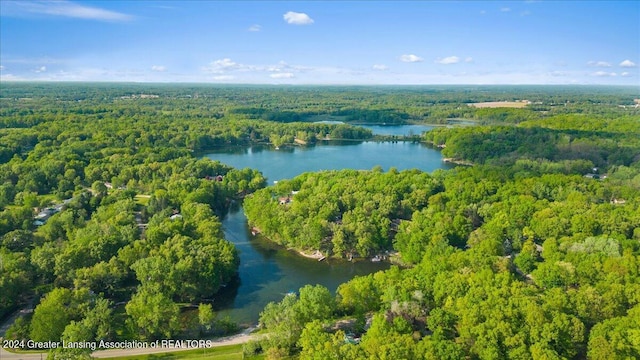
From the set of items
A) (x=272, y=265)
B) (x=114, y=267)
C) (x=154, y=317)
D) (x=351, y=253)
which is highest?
(x=114, y=267)

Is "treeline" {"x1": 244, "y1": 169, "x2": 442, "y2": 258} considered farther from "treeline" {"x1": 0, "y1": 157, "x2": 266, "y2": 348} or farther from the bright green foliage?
the bright green foliage

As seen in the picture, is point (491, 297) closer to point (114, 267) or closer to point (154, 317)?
point (154, 317)

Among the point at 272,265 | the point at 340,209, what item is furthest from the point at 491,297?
the point at 340,209

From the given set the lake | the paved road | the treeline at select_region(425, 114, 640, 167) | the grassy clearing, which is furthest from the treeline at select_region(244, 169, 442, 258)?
the treeline at select_region(425, 114, 640, 167)

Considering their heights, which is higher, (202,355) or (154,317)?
(154,317)

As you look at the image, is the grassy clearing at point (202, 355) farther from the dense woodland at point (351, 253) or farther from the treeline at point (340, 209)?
the treeline at point (340, 209)
